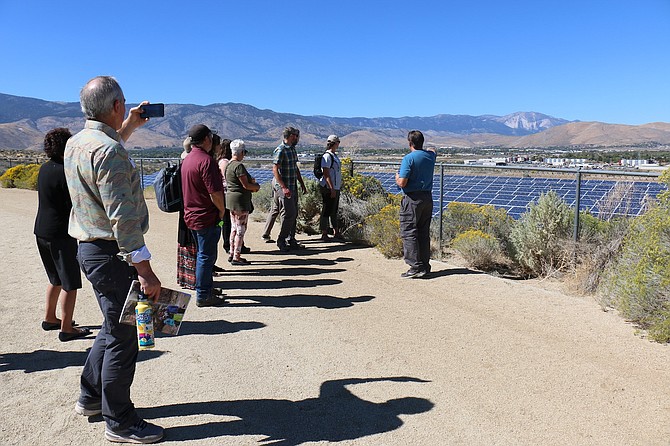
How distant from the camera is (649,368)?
182 inches

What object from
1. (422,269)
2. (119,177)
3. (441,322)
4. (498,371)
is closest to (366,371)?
(498,371)

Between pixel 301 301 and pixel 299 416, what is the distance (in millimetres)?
2809

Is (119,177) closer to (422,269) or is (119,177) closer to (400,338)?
(400,338)

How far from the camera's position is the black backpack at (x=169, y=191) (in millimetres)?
6215

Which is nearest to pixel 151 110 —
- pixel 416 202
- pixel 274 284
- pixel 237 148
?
pixel 274 284

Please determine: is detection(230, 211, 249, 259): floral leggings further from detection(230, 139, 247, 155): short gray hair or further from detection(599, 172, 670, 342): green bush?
detection(599, 172, 670, 342): green bush

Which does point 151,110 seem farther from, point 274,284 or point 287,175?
point 287,175

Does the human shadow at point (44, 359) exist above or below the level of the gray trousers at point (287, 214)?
below

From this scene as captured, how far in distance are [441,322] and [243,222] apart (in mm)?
3560

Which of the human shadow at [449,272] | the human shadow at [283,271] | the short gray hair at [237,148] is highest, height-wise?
the short gray hair at [237,148]

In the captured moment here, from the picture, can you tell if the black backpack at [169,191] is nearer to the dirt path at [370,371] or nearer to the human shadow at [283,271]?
the dirt path at [370,371]

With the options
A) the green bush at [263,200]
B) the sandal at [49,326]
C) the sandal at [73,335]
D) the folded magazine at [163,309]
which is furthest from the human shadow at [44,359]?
the green bush at [263,200]

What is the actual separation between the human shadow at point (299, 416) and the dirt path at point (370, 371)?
14 millimetres

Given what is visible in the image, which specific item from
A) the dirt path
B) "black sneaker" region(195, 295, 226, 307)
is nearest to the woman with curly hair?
the dirt path
